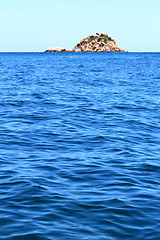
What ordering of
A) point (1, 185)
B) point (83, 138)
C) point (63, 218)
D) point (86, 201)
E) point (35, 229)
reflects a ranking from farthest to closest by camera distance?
point (83, 138), point (1, 185), point (86, 201), point (63, 218), point (35, 229)

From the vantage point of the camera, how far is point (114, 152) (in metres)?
12.8

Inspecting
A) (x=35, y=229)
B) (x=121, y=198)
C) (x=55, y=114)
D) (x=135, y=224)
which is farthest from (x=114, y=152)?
(x=55, y=114)

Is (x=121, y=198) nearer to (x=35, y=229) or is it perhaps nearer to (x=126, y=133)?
(x=35, y=229)

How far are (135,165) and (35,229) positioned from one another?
17.1 feet

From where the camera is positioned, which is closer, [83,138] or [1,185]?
[1,185]

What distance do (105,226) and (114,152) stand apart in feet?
18.9

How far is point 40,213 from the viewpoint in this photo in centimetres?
763

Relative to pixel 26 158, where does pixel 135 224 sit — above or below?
below

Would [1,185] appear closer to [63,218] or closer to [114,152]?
[63,218]

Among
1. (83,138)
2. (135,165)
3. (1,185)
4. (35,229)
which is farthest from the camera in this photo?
(83,138)

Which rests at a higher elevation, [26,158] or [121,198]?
[26,158]

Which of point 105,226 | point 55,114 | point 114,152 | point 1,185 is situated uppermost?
point 55,114

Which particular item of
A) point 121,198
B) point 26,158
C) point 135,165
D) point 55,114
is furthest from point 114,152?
point 55,114

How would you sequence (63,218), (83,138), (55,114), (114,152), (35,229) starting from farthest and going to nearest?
1. (55,114)
2. (83,138)
3. (114,152)
4. (63,218)
5. (35,229)
